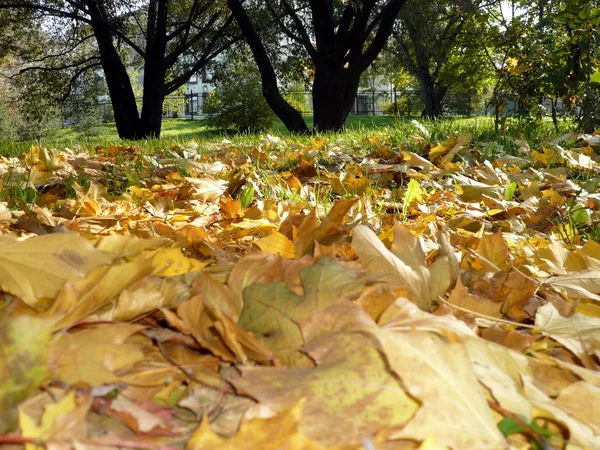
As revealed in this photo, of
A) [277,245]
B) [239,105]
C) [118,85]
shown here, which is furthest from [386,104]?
[277,245]

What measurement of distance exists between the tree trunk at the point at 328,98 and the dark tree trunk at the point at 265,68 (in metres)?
0.58

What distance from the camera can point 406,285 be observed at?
0.87 meters

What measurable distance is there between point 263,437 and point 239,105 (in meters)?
21.0

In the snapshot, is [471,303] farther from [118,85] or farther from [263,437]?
[118,85]

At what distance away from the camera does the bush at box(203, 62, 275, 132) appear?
20.6m

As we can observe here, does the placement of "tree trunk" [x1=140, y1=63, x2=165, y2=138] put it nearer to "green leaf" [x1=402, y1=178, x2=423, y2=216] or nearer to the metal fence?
"green leaf" [x1=402, y1=178, x2=423, y2=216]

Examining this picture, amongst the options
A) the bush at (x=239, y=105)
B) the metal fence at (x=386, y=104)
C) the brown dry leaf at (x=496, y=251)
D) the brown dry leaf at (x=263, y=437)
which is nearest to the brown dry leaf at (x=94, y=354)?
the brown dry leaf at (x=263, y=437)

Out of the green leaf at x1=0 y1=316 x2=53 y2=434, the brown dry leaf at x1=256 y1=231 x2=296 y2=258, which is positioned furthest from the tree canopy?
the green leaf at x1=0 y1=316 x2=53 y2=434

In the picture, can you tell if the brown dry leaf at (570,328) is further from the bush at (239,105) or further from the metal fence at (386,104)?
the metal fence at (386,104)

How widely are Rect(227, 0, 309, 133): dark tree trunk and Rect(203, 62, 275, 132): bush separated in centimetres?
848

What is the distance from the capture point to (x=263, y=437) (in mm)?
477

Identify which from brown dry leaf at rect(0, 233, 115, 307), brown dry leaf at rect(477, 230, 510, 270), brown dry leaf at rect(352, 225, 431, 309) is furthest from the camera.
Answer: brown dry leaf at rect(477, 230, 510, 270)

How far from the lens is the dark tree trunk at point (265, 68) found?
11.2m

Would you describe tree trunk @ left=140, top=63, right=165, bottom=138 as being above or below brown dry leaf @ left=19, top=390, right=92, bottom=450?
above
